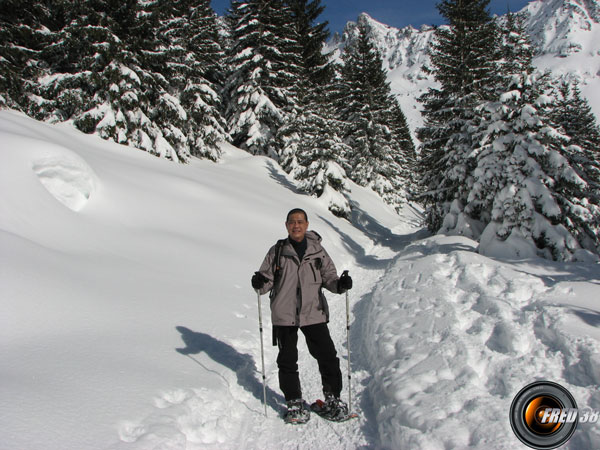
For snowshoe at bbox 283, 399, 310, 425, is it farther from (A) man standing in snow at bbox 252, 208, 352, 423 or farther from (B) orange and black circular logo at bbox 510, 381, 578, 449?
(B) orange and black circular logo at bbox 510, 381, 578, 449

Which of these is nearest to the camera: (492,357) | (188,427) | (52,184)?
(188,427)

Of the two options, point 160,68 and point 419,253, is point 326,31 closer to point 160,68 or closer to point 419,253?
point 160,68

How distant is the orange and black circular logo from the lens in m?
2.92

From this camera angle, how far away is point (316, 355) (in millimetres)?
3891

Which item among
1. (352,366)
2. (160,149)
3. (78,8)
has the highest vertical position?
(78,8)

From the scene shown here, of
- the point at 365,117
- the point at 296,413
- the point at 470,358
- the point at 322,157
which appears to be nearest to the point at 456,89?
the point at 322,157

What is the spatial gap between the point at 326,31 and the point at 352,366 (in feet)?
106

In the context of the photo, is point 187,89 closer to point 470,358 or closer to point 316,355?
point 316,355

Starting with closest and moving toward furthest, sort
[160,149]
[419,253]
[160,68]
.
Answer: [419,253]
[160,149]
[160,68]

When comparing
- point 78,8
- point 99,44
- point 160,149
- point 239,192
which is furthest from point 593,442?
point 78,8

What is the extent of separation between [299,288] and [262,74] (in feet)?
78.0

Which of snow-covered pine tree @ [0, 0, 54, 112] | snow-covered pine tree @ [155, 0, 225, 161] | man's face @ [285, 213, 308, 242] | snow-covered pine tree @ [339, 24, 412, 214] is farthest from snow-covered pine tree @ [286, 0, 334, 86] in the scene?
man's face @ [285, 213, 308, 242]

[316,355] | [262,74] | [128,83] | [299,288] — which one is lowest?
[316,355]

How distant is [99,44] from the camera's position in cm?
1433
